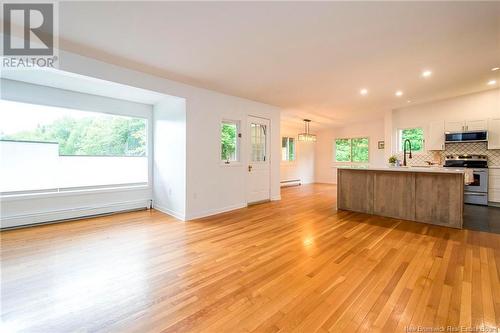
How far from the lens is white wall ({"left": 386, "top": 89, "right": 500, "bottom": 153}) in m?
5.57

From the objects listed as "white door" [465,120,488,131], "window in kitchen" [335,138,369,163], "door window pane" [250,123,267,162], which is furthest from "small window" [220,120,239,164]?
"window in kitchen" [335,138,369,163]

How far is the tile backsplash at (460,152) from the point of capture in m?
5.61

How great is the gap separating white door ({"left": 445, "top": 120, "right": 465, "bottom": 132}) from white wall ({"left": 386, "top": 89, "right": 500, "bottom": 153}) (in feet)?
0.45

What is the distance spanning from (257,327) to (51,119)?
16.6 ft

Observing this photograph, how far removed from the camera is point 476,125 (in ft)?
18.6

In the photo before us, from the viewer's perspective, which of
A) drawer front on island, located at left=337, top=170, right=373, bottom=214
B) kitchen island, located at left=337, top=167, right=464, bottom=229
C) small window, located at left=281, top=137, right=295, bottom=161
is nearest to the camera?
kitchen island, located at left=337, top=167, right=464, bottom=229

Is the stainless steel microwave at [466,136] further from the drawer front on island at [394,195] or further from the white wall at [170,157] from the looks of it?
the white wall at [170,157]

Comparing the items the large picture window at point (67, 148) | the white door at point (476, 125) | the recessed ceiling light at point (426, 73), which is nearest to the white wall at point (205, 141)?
the large picture window at point (67, 148)

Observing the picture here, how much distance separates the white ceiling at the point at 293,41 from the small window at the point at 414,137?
2.25 m

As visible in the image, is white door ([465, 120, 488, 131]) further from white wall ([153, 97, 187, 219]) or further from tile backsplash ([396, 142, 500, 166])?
white wall ([153, 97, 187, 219])

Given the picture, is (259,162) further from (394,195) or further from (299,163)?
(299,163)

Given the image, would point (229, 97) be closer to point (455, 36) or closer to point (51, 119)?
point (51, 119)

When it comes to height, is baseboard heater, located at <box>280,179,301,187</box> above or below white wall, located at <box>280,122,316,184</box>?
below

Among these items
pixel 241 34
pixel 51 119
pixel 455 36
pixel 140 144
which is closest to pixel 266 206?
pixel 140 144
